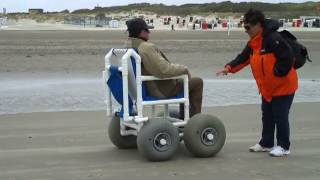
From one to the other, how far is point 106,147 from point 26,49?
18.9 meters

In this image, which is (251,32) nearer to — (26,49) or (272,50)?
(272,50)

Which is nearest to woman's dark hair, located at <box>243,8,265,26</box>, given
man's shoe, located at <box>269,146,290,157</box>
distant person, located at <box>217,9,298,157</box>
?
distant person, located at <box>217,9,298,157</box>

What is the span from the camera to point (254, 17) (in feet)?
21.5

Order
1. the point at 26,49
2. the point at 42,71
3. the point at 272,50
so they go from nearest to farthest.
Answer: the point at 272,50 < the point at 42,71 < the point at 26,49

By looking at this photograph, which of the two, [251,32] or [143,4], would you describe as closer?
[251,32]

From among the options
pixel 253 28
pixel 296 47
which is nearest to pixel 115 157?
pixel 253 28

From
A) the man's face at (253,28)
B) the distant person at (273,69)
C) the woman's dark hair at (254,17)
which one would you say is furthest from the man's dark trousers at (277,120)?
the woman's dark hair at (254,17)

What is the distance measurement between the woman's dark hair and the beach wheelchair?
3.10 ft

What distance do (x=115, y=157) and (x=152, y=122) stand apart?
67cm

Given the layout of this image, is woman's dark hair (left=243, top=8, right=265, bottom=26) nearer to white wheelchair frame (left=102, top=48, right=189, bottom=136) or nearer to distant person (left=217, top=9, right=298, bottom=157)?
distant person (left=217, top=9, right=298, bottom=157)

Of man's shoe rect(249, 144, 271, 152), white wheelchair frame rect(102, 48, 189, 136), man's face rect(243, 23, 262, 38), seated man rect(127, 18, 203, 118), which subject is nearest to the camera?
white wheelchair frame rect(102, 48, 189, 136)

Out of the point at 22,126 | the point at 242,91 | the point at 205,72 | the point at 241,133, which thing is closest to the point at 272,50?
the point at 241,133

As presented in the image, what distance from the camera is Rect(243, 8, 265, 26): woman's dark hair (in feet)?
21.5

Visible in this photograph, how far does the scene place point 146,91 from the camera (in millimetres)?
6555
